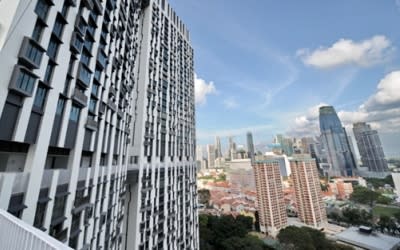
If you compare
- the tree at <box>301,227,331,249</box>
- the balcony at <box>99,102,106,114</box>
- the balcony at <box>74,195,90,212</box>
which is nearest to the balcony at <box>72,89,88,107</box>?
the balcony at <box>99,102,106,114</box>

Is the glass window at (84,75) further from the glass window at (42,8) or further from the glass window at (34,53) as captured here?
the glass window at (42,8)

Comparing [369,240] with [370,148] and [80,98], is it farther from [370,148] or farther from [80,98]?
[370,148]

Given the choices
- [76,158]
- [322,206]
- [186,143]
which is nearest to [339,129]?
[322,206]

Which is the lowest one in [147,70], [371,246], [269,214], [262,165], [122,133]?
[371,246]

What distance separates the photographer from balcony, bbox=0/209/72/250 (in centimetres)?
241

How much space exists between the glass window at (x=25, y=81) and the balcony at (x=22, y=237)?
17.2 feet

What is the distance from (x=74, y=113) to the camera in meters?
10.3

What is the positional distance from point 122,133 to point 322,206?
78.8 metres

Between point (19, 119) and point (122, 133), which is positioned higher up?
point (122, 133)

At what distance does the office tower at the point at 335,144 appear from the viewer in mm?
134750

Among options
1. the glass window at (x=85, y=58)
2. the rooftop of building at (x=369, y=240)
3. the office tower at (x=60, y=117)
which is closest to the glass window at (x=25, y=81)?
the office tower at (x=60, y=117)

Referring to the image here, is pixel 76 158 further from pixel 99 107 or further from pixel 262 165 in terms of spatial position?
pixel 262 165

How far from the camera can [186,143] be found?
35.4 meters

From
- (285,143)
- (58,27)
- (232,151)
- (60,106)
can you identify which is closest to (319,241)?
(60,106)
